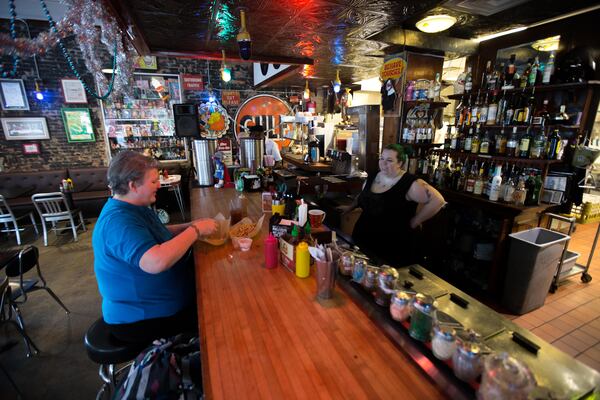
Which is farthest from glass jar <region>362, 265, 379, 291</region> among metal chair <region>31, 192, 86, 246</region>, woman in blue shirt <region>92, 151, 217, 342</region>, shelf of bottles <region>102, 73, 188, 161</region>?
shelf of bottles <region>102, 73, 188, 161</region>

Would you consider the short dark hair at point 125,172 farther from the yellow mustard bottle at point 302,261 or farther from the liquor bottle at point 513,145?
the liquor bottle at point 513,145

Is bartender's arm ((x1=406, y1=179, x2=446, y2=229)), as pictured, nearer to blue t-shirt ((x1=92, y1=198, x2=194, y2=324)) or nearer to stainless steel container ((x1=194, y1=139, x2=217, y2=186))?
blue t-shirt ((x1=92, y1=198, x2=194, y2=324))

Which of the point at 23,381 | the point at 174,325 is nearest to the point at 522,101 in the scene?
the point at 174,325

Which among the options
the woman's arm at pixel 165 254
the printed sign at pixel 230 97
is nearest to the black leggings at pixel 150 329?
the woman's arm at pixel 165 254

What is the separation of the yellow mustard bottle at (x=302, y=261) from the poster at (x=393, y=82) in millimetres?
2967

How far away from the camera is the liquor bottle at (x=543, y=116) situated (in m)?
2.84

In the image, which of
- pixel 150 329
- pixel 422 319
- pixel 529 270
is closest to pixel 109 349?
pixel 150 329

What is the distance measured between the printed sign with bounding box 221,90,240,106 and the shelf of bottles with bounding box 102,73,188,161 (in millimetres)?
1016

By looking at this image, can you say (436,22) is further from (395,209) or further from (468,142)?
(395,209)

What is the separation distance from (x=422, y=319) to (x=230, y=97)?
23.6ft

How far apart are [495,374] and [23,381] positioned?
10.4 ft

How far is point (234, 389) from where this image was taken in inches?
36.6

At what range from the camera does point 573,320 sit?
9.15 feet

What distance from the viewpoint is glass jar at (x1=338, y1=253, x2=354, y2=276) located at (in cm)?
150
